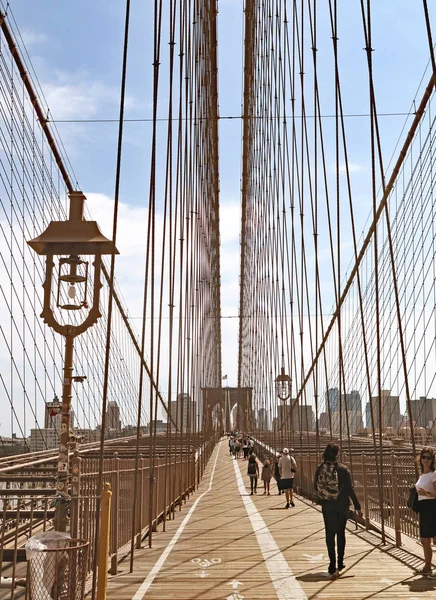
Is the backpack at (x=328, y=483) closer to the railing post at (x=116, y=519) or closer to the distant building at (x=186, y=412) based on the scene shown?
the railing post at (x=116, y=519)

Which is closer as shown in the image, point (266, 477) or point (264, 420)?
point (266, 477)

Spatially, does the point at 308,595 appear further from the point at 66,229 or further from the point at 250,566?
the point at 66,229

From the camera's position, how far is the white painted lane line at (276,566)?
4664mm

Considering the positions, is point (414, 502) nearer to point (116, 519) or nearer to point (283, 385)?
point (116, 519)

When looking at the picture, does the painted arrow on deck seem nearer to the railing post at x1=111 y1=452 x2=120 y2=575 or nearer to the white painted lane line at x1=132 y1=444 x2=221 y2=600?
the white painted lane line at x1=132 y1=444 x2=221 y2=600

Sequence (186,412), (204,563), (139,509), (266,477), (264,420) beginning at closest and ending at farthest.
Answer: (204,563), (139,509), (266,477), (186,412), (264,420)

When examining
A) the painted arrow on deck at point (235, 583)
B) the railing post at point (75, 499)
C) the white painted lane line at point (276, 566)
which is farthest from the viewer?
the painted arrow on deck at point (235, 583)

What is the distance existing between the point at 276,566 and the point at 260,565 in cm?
12

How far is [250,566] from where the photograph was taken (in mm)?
5660

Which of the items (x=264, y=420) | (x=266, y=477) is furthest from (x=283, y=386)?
(x=264, y=420)

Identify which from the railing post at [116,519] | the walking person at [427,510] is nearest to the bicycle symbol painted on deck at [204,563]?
the railing post at [116,519]

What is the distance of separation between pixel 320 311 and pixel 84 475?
593 centimetres

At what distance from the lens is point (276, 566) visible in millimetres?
5648

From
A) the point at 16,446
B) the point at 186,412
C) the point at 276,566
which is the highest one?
the point at 186,412
